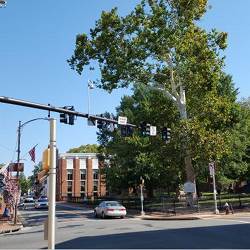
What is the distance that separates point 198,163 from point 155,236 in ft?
84.6

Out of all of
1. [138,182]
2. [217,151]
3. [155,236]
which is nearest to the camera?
[155,236]

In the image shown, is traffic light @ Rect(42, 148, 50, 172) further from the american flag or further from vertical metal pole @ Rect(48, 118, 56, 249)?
the american flag

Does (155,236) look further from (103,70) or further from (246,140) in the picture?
(246,140)

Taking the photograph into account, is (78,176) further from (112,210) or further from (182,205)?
(112,210)

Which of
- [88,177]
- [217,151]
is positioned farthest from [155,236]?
[88,177]

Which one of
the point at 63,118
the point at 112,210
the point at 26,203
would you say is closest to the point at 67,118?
the point at 63,118

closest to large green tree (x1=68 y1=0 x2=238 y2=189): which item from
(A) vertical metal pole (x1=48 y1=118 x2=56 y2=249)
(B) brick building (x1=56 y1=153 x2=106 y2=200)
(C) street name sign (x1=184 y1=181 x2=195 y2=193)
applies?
(C) street name sign (x1=184 y1=181 x2=195 y2=193)

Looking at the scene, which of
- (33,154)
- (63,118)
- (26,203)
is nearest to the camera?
(63,118)

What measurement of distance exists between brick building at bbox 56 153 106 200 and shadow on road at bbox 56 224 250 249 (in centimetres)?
9027

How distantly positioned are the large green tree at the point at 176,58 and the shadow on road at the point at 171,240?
19736 mm

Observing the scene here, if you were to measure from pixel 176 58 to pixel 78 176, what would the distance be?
72693mm

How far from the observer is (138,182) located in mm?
55375

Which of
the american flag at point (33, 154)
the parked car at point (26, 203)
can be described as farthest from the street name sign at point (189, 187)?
the parked car at point (26, 203)

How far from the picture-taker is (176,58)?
42.5 m
